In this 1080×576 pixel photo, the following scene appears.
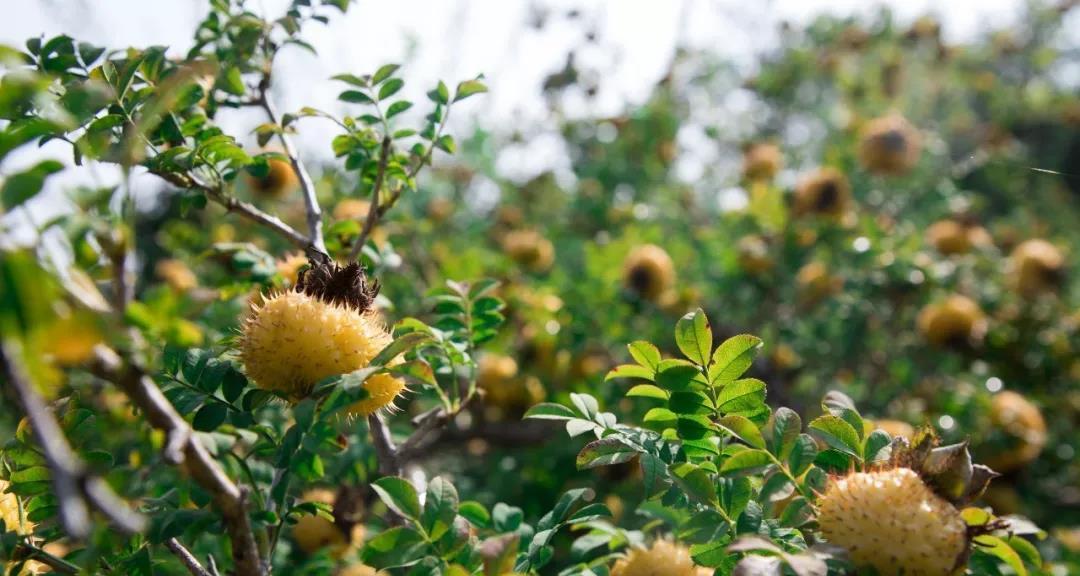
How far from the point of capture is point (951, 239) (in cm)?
451

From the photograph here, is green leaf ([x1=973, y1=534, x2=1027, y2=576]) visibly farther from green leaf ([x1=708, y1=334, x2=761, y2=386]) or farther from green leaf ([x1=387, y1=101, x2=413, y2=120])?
green leaf ([x1=387, y1=101, x2=413, y2=120])

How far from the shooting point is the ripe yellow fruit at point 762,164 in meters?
4.86

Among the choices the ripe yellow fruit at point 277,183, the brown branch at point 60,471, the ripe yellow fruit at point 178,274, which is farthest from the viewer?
the ripe yellow fruit at point 178,274

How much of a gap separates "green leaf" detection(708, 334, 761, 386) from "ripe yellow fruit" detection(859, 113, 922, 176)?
3557 mm

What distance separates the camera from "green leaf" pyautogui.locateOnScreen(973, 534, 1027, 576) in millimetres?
1283

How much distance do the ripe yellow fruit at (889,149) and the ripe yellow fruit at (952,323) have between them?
96 cm

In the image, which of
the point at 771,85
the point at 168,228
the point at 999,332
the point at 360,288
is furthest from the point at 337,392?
the point at 771,85

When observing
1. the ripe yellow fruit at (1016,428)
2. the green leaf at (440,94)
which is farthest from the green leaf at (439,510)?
the ripe yellow fruit at (1016,428)

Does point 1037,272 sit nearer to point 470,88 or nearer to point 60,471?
point 470,88

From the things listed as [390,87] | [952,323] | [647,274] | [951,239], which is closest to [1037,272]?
[951,239]

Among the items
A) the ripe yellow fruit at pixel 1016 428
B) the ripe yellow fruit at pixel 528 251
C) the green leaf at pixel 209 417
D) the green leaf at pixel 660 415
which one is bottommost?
the ripe yellow fruit at pixel 1016 428

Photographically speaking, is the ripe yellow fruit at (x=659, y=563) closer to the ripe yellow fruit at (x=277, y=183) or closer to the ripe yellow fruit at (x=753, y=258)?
the ripe yellow fruit at (x=277, y=183)

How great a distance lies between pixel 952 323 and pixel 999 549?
282 cm

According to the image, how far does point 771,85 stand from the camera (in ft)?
18.9
